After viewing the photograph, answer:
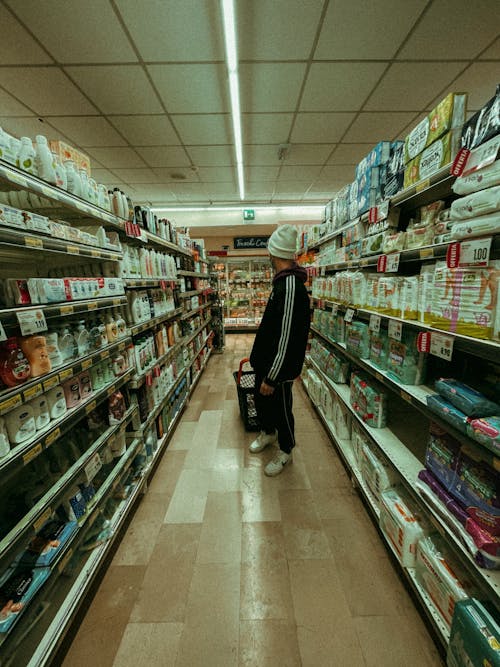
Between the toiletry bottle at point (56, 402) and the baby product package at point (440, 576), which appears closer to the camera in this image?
the baby product package at point (440, 576)

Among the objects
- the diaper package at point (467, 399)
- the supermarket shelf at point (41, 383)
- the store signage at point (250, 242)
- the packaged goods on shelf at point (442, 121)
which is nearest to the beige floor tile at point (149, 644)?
the supermarket shelf at point (41, 383)

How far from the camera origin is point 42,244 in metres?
1.13

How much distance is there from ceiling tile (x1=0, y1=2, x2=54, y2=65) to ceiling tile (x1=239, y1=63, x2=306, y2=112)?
177 cm

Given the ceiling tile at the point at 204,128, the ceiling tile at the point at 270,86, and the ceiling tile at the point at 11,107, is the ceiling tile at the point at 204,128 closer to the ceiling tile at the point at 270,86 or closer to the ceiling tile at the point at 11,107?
the ceiling tile at the point at 270,86

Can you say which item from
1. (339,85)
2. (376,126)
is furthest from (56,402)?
(376,126)

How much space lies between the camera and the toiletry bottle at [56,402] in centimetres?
126

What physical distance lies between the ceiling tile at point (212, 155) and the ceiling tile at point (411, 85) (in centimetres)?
211

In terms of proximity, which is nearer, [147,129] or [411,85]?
[411,85]

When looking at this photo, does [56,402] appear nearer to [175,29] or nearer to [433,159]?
[433,159]

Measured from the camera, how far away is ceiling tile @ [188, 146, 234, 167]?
4141 millimetres

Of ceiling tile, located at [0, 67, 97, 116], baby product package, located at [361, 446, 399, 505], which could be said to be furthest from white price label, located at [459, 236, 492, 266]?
ceiling tile, located at [0, 67, 97, 116]

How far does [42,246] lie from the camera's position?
1.13 meters

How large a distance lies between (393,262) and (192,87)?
2.91 meters

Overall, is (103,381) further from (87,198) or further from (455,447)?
(455,447)
